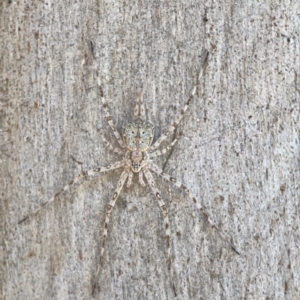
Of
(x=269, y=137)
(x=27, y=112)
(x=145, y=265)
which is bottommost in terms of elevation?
(x=145, y=265)

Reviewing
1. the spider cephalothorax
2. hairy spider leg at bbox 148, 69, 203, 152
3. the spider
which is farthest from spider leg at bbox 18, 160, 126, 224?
hairy spider leg at bbox 148, 69, 203, 152

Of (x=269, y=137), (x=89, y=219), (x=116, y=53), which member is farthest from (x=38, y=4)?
(x=269, y=137)

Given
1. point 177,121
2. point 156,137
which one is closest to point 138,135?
point 156,137

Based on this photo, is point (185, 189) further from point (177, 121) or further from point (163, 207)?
point (177, 121)

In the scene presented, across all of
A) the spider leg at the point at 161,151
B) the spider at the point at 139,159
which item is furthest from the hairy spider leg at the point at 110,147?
the spider leg at the point at 161,151

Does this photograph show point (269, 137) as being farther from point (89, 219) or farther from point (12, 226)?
point (12, 226)
